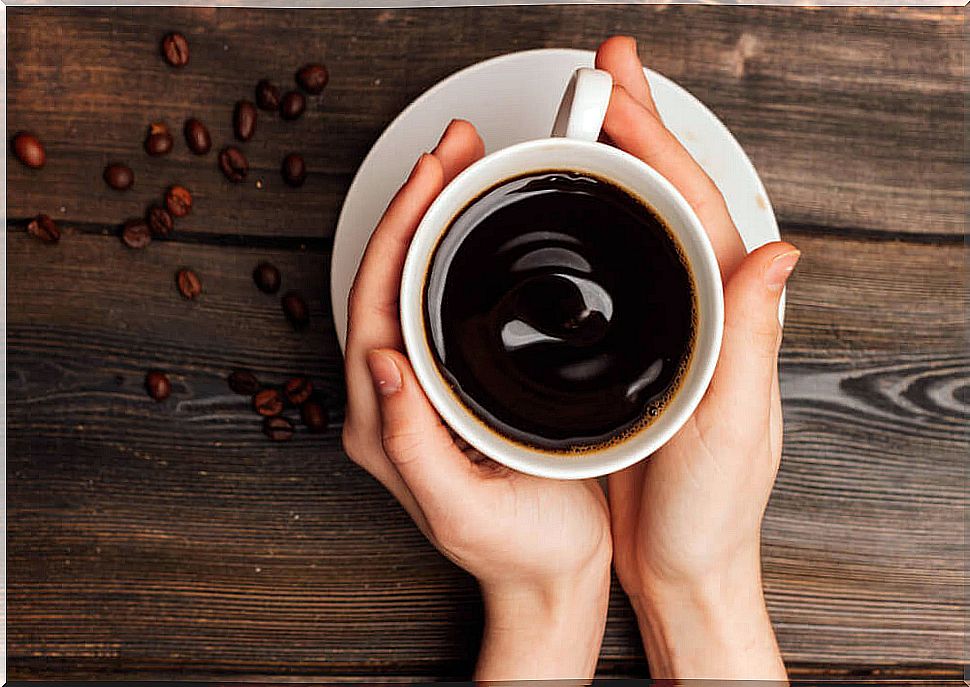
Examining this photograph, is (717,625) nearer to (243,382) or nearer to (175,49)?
(243,382)

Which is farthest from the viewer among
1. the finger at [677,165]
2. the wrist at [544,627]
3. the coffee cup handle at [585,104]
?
the wrist at [544,627]

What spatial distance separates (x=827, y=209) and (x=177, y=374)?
70 centimetres

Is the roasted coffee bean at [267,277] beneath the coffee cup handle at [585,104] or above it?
beneath

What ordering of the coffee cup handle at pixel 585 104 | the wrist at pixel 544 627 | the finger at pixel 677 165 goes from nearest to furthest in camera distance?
the coffee cup handle at pixel 585 104, the finger at pixel 677 165, the wrist at pixel 544 627

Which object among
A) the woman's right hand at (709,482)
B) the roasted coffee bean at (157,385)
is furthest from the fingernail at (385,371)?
the roasted coffee bean at (157,385)

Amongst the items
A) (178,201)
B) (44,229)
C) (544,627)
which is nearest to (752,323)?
(544,627)

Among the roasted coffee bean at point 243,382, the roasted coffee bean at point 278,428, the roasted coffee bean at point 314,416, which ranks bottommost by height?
the roasted coffee bean at point 278,428

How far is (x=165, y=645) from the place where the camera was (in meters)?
0.94

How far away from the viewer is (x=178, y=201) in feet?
2.97

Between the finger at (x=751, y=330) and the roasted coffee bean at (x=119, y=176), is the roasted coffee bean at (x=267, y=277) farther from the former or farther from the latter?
the finger at (x=751, y=330)

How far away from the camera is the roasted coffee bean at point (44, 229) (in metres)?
0.91

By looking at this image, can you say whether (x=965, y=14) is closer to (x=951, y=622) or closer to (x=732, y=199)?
(x=732, y=199)

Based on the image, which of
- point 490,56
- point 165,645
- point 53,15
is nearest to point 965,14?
point 490,56

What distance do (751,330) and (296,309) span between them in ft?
1.47
